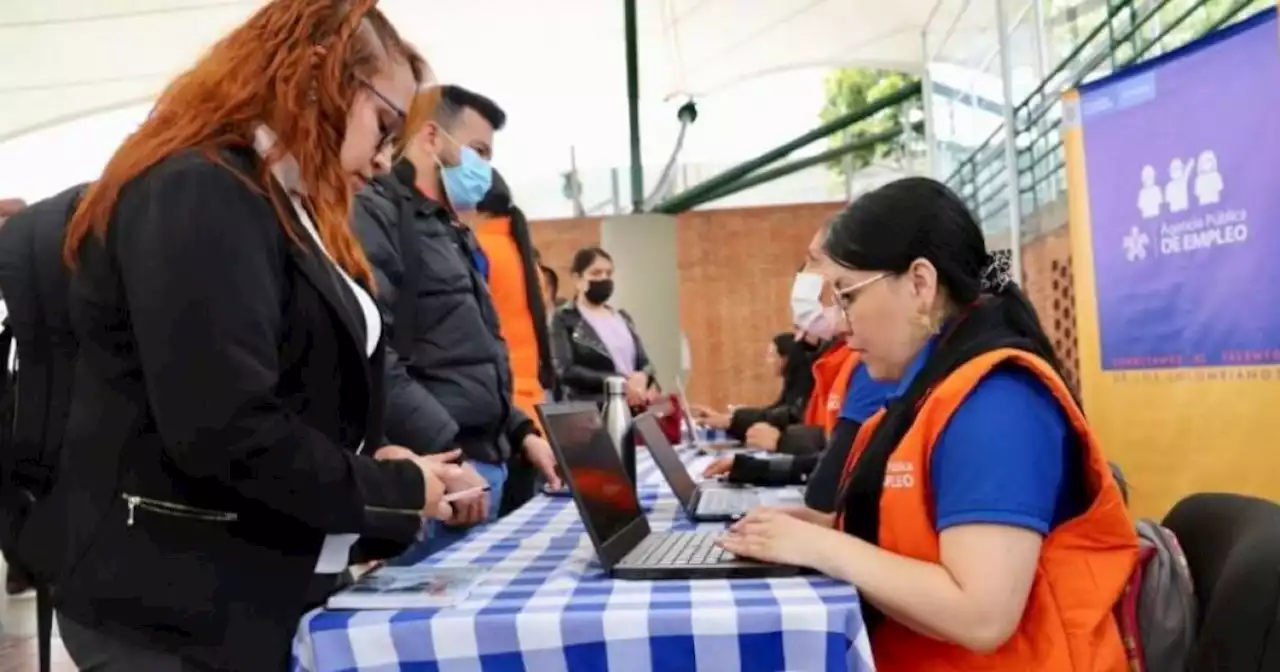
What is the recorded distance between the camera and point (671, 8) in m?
5.76

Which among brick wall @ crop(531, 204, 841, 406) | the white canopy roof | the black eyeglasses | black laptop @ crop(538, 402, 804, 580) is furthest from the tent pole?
the black eyeglasses

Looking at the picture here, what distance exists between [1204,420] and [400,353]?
1.89 meters

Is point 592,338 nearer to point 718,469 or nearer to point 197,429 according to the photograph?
point 718,469

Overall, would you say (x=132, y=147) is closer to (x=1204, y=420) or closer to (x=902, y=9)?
(x=1204, y=420)

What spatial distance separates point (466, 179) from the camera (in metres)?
2.33

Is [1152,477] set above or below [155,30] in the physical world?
below

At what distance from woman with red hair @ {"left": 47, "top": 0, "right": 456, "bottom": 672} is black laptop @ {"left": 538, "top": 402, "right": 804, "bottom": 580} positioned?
0.93 ft

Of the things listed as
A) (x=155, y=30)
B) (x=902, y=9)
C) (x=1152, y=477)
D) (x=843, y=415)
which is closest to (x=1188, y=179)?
(x=1152, y=477)

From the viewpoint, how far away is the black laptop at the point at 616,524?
128 centimetres

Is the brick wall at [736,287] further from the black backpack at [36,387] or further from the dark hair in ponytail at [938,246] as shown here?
the black backpack at [36,387]

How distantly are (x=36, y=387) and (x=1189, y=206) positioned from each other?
2.46 meters

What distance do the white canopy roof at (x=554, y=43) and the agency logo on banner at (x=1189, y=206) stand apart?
262 cm

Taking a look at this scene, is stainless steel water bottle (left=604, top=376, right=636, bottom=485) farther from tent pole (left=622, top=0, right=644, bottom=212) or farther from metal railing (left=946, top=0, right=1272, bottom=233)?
tent pole (left=622, top=0, right=644, bottom=212)

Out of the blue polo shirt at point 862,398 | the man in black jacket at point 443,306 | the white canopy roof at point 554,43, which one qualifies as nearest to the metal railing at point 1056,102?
the white canopy roof at point 554,43
